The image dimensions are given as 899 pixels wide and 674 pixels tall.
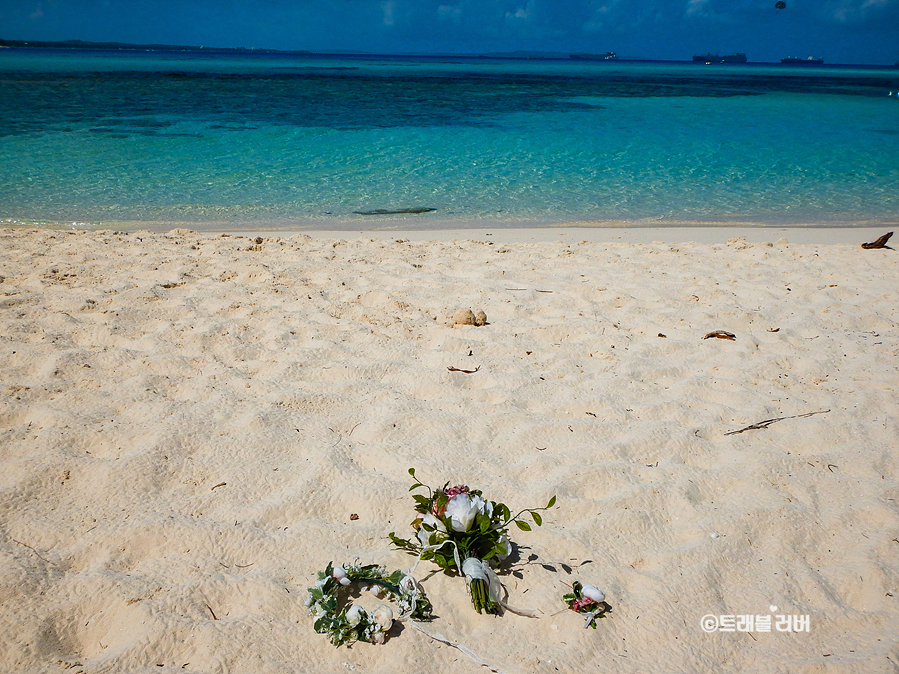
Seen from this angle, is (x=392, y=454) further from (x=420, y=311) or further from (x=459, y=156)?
(x=459, y=156)

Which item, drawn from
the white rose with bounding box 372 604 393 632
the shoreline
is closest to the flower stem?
the white rose with bounding box 372 604 393 632

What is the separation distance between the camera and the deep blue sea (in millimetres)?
8094

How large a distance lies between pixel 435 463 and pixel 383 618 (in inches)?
30.6

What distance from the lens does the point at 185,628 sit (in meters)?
1.56

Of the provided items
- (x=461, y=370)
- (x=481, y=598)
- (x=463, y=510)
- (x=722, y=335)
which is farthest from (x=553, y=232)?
(x=481, y=598)

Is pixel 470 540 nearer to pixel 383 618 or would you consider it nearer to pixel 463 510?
pixel 463 510

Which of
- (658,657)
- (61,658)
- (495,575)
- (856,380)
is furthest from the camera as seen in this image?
(856,380)

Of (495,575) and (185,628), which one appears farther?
(495,575)

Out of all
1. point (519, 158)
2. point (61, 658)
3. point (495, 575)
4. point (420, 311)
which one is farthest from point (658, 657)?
point (519, 158)

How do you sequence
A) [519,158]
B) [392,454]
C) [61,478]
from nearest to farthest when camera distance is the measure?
[61,478] < [392,454] < [519,158]

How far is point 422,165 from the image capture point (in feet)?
36.2

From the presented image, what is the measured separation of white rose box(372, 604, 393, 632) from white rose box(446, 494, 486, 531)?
0.30 metres

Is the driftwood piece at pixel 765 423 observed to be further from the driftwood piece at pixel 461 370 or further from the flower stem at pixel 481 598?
the flower stem at pixel 481 598

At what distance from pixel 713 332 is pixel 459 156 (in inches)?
362
